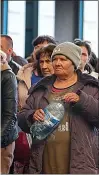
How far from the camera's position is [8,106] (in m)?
2.64

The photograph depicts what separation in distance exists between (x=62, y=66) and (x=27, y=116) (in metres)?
0.33

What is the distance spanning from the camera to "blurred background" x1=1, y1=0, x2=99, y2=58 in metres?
6.00

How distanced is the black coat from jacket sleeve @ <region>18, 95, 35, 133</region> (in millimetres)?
97

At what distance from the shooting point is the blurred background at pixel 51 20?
6004 mm

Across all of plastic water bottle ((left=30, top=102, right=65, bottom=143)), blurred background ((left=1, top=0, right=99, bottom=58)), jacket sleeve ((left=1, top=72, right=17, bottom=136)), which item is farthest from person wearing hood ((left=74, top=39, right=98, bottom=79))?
blurred background ((left=1, top=0, right=99, bottom=58))

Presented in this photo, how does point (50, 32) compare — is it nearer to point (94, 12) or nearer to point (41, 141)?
point (94, 12)

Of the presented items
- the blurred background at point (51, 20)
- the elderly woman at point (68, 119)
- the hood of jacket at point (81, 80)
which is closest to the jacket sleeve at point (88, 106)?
the elderly woman at point (68, 119)

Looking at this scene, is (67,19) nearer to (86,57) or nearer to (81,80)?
(86,57)

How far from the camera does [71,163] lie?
2.41m

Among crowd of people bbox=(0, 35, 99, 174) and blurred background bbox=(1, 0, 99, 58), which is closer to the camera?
crowd of people bbox=(0, 35, 99, 174)

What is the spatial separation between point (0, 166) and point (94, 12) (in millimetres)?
3654

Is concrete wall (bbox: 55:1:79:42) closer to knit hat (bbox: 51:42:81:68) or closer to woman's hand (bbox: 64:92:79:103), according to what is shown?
knit hat (bbox: 51:42:81:68)

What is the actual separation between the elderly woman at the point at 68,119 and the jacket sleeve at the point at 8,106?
0.12 meters

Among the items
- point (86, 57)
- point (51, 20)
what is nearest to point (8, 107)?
point (86, 57)
